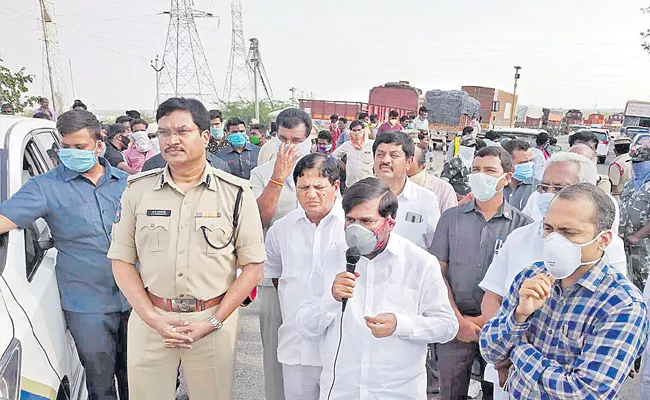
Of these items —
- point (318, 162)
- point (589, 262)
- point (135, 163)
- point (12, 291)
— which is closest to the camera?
point (589, 262)

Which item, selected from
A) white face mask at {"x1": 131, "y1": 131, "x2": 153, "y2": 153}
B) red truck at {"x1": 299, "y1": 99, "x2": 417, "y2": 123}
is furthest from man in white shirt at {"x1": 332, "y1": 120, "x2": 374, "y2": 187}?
red truck at {"x1": 299, "y1": 99, "x2": 417, "y2": 123}

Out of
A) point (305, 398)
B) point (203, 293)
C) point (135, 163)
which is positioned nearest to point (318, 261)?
point (203, 293)

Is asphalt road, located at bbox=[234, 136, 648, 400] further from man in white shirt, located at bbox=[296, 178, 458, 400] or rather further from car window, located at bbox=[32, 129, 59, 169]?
car window, located at bbox=[32, 129, 59, 169]

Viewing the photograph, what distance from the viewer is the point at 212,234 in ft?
8.08

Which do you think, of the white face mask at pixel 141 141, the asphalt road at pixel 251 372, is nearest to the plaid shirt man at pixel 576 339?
the asphalt road at pixel 251 372

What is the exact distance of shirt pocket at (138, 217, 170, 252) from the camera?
2.43 metres

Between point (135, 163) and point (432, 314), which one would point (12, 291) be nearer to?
point (432, 314)

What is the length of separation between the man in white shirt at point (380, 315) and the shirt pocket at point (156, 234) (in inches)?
29.8

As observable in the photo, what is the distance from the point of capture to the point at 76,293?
2.71 m

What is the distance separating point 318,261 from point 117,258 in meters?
0.99

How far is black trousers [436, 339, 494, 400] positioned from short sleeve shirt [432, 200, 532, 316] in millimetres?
208

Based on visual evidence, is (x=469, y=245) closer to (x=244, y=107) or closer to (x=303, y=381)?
(x=303, y=381)

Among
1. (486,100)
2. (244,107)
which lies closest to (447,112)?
(486,100)

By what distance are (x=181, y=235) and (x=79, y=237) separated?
0.71 meters
